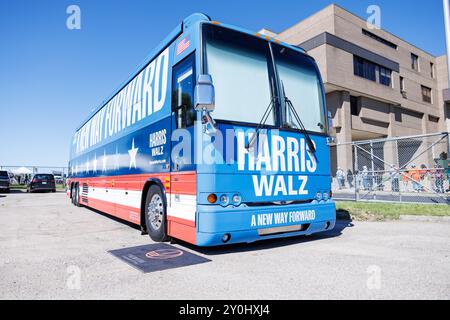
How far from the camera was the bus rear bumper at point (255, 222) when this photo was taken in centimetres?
407

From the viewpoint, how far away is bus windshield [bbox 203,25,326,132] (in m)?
4.45

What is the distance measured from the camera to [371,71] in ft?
95.8

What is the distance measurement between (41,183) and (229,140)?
25784 mm

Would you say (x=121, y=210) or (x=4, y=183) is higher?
(x=4, y=183)

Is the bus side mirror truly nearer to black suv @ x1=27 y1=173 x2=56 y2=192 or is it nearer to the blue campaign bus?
the blue campaign bus

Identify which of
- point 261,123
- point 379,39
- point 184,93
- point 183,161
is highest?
point 379,39

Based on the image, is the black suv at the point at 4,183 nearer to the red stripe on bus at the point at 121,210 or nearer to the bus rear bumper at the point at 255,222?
the red stripe on bus at the point at 121,210

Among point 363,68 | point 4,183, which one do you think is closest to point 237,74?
point 4,183

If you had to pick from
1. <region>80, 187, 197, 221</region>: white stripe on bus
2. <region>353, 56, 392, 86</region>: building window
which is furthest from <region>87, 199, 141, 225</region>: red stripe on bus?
<region>353, 56, 392, 86</region>: building window

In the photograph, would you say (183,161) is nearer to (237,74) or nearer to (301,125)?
(237,74)

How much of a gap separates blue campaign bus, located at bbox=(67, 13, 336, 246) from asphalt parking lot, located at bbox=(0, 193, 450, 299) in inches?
17.2

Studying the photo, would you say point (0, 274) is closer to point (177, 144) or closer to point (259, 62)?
point (177, 144)
